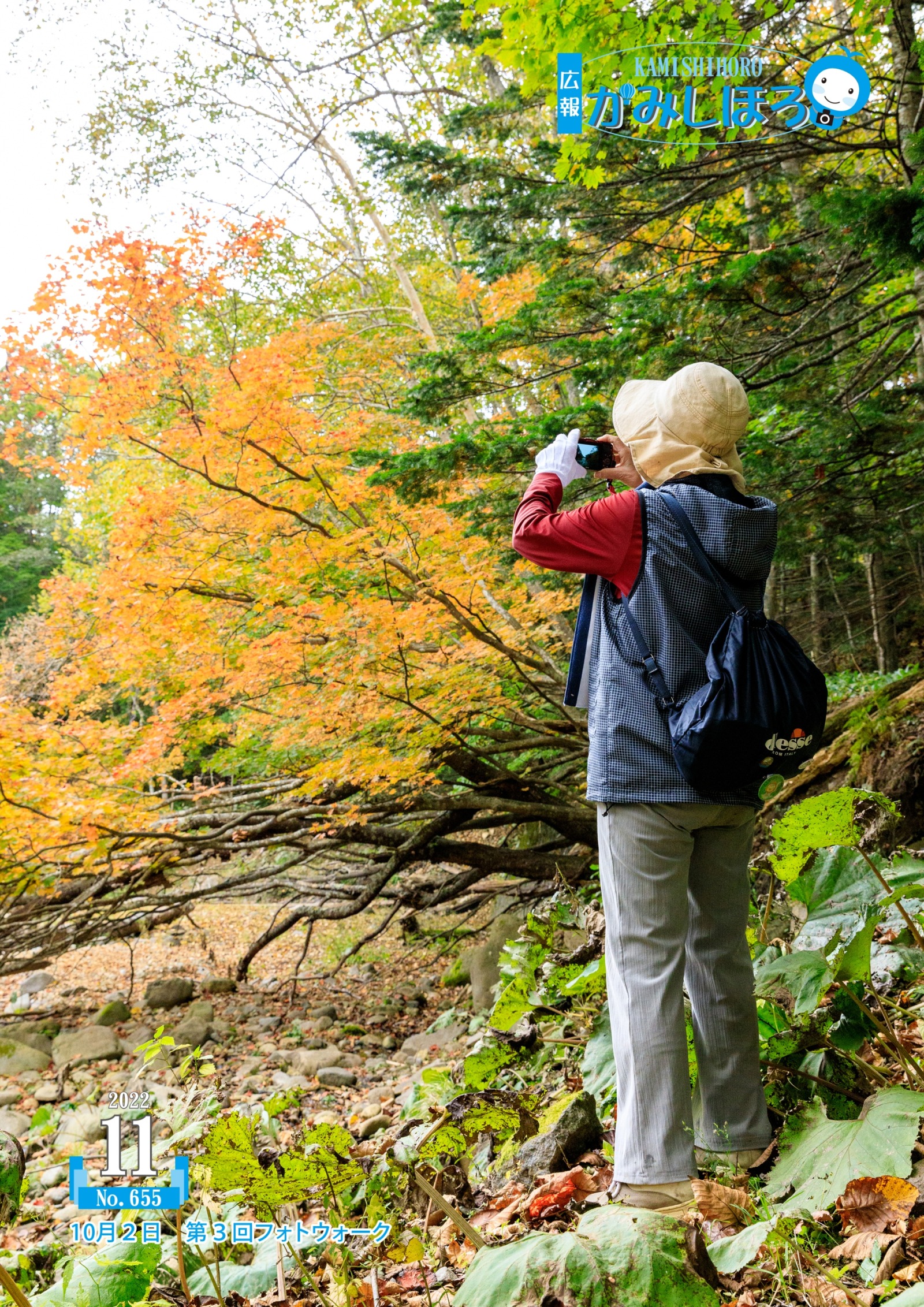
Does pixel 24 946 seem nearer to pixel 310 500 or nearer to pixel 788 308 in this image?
pixel 310 500

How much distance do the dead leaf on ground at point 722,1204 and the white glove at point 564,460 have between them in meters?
1.54

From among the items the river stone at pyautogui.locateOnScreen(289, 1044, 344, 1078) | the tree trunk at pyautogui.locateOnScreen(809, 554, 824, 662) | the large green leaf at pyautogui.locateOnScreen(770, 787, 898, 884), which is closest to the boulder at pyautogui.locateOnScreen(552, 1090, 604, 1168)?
the large green leaf at pyautogui.locateOnScreen(770, 787, 898, 884)

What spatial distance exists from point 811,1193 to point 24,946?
A: 598 cm

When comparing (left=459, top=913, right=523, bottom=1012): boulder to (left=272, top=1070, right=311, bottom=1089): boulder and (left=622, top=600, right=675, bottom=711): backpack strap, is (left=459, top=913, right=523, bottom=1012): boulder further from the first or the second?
(left=622, top=600, right=675, bottom=711): backpack strap

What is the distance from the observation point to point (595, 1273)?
123 centimetres

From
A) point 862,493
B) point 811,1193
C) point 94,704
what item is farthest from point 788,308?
point 94,704

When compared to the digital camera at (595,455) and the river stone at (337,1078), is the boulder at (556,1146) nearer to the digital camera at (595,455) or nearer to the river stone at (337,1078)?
the digital camera at (595,455)

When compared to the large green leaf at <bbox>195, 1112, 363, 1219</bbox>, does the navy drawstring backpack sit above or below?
above

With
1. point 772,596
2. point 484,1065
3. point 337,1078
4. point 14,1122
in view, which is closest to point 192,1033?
point 14,1122

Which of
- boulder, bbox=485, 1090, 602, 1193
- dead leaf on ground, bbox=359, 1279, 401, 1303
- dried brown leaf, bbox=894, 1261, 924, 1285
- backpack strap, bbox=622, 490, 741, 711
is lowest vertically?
dead leaf on ground, bbox=359, 1279, 401, 1303

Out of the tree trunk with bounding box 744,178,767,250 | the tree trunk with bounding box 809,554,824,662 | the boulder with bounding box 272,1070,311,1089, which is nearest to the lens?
the boulder with bounding box 272,1070,311,1089

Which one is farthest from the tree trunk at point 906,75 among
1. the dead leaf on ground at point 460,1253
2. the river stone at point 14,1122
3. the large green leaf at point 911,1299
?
the river stone at point 14,1122

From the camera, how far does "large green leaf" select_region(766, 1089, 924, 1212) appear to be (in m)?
1.50

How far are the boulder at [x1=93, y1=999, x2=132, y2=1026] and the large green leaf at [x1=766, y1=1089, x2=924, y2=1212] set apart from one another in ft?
24.7
